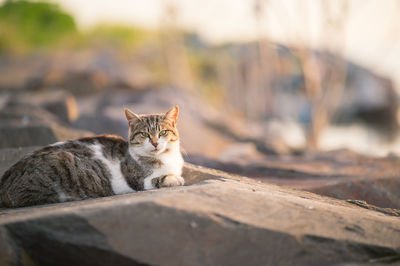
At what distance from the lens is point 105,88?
2258 cm

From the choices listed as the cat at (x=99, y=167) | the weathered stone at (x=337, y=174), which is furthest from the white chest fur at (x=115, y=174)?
the weathered stone at (x=337, y=174)

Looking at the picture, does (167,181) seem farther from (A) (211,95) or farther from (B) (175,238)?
(A) (211,95)

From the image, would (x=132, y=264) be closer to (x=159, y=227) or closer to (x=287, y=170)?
(x=159, y=227)

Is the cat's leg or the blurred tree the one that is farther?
the blurred tree

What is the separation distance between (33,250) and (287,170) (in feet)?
16.2

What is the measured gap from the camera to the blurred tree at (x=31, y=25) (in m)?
→ 35.6

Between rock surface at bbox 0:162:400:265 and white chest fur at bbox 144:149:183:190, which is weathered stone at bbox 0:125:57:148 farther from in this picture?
rock surface at bbox 0:162:400:265

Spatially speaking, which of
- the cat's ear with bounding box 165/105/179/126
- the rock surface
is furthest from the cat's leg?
the rock surface

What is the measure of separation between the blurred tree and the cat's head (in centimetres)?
3453

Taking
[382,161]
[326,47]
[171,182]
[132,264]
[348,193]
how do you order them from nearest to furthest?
[132,264] → [171,182] → [348,193] → [382,161] → [326,47]

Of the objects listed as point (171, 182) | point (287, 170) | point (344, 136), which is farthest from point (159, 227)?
point (344, 136)

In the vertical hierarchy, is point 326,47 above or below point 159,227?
above

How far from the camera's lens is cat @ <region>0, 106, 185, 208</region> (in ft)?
12.9

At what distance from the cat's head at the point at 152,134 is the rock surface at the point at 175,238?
1410 mm
